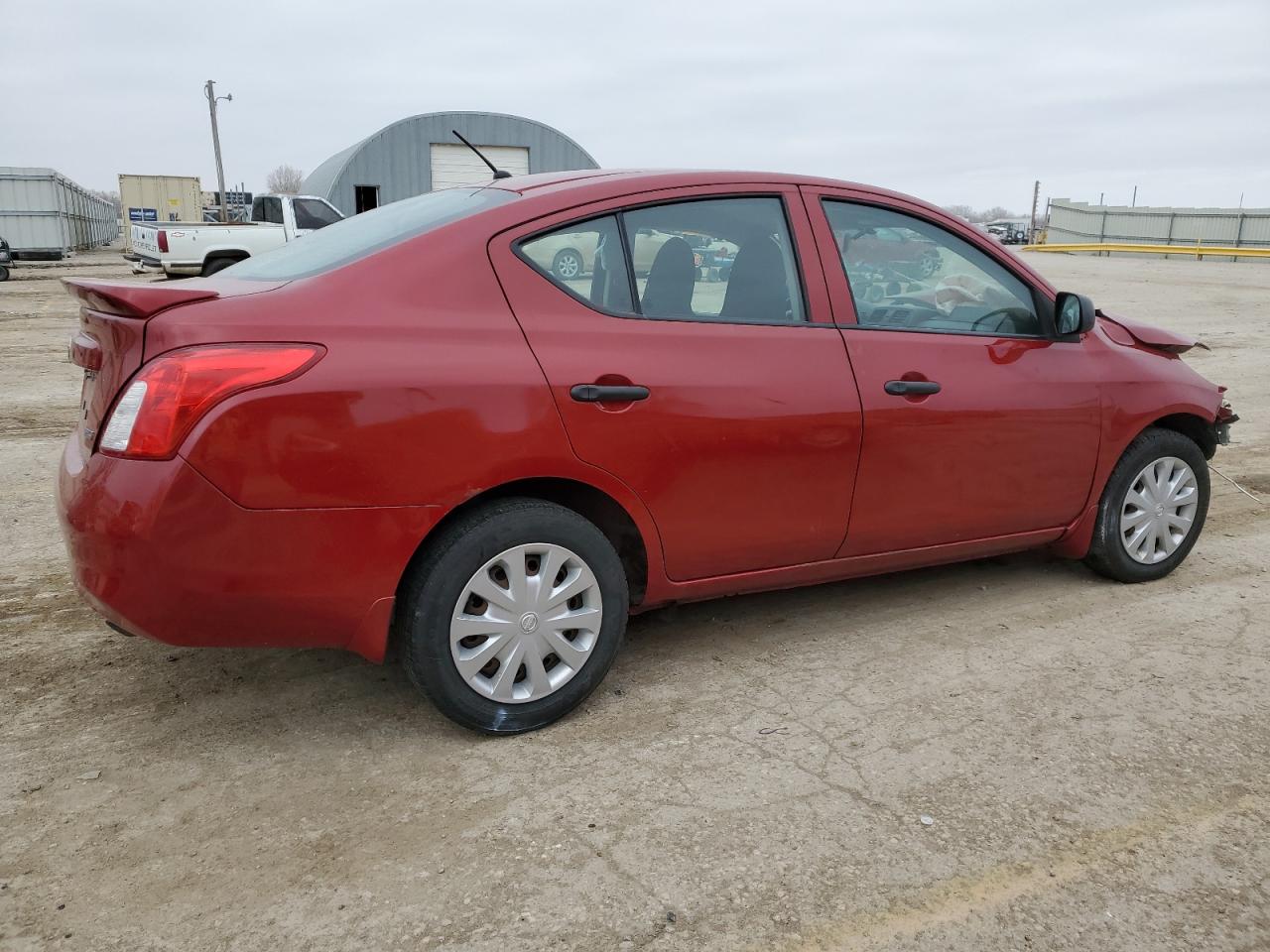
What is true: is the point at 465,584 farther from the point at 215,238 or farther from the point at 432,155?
the point at 432,155

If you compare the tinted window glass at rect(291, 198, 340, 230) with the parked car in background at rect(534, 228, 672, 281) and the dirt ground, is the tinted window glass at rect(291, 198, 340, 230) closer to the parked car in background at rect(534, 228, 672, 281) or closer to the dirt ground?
the dirt ground

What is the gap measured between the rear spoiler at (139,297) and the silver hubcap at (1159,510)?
367 cm

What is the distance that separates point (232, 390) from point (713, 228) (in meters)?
1.68

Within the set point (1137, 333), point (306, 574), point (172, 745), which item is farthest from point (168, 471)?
point (1137, 333)

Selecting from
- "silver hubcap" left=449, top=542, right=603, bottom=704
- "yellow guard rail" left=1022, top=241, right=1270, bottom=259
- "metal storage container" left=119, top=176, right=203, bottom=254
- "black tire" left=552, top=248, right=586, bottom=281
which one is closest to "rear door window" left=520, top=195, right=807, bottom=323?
"black tire" left=552, top=248, right=586, bottom=281

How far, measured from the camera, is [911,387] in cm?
364

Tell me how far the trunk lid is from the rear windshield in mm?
207

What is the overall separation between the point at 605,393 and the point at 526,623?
718mm

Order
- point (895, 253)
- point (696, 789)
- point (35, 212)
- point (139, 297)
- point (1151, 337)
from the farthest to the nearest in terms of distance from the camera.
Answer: point (35, 212) → point (1151, 337) → point (895, 253) → point (696, 789) → point (139, 297)

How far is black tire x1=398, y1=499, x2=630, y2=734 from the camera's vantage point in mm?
2877

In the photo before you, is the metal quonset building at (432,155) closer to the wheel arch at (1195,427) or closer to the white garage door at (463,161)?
the white garage door at (463,161)

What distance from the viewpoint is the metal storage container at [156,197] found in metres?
43.8

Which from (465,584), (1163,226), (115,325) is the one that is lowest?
(465,584)

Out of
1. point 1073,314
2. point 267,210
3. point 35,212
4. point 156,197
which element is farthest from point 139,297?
point 156,197
